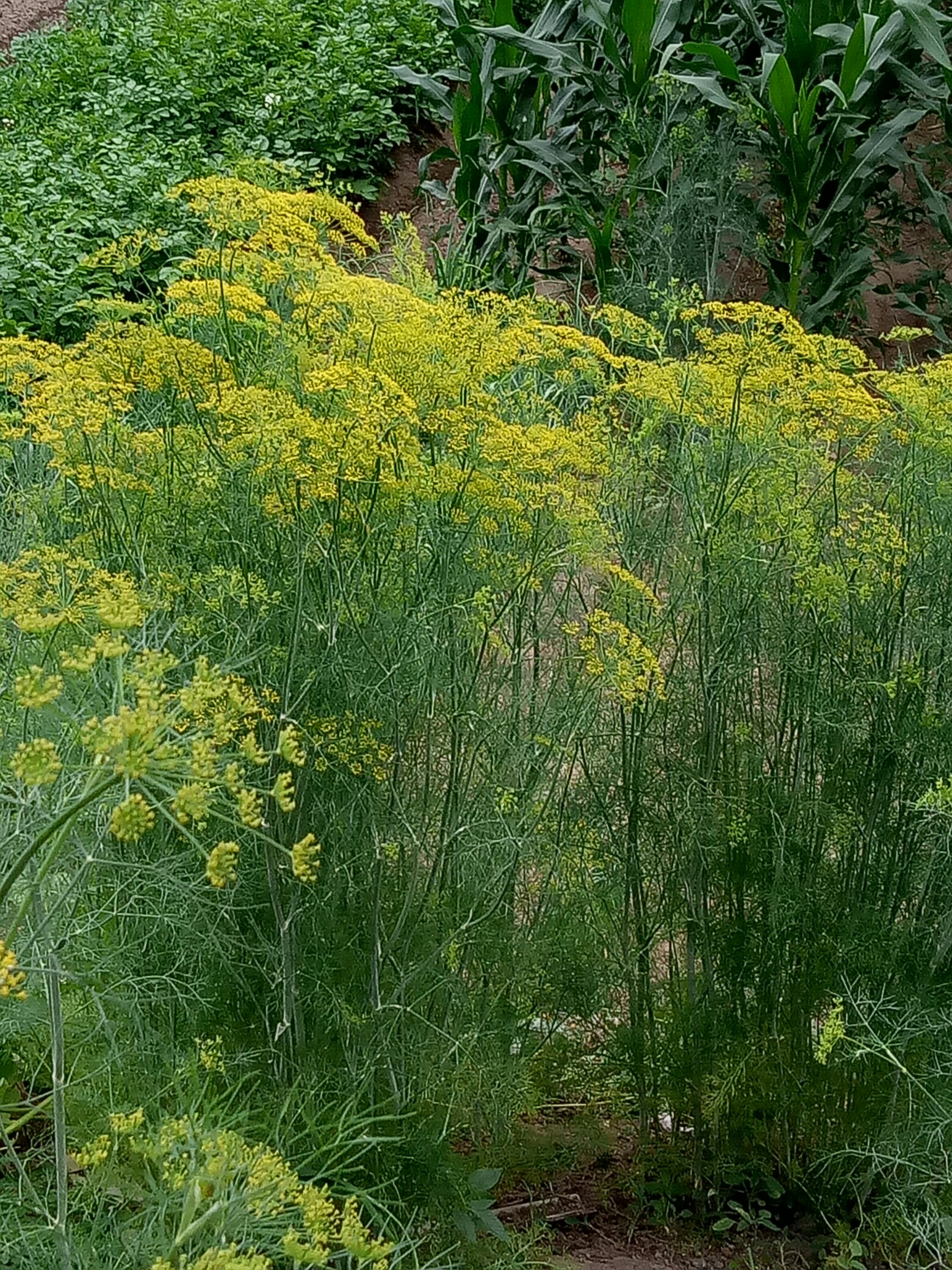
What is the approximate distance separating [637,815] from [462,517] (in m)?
0.96

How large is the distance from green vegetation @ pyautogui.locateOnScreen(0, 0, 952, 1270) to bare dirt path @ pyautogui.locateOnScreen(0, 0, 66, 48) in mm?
12296

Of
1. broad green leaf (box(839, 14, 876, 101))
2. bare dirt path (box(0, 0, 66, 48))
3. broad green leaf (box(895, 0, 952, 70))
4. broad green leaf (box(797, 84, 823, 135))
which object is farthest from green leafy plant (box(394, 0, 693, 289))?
bare dirt path (box(0, 0, 66, 48))

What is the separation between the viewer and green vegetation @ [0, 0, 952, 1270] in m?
2.27

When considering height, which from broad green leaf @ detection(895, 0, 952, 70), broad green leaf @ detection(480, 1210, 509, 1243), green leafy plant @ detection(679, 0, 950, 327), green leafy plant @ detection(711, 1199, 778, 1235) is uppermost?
broad green leaf @ detection(895, 0, 952, 70)

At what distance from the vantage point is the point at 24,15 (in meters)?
14.1

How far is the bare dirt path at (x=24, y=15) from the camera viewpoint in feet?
45.2

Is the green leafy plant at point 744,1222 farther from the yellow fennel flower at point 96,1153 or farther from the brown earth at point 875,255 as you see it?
the brown earth at point 875,255

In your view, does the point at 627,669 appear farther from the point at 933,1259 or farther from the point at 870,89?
the point at 870,89

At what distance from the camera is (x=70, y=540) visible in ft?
9.28

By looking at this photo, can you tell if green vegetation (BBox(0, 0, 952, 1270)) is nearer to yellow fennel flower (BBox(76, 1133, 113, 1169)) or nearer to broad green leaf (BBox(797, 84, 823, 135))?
yellow fennel flower (BBox(76, 1133, 113, 1169))

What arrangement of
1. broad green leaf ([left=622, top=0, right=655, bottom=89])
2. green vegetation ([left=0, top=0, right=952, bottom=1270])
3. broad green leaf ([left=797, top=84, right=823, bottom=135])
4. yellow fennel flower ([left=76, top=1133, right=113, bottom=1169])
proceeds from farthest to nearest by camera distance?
broad green leaf ([left=622, top=0, right=655, bottom=89]) → broad green leaf ([left=797, top=84, right=823, bottom=135]) → green vegetation ([left=0, top=0, right=952, bottom=1270]) → yellow fennel flower ([left=76, top=1133, right=113, bottom=1169])

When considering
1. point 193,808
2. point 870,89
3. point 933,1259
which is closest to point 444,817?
point 193,808

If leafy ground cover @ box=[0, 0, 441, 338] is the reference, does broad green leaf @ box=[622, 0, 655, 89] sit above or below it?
above

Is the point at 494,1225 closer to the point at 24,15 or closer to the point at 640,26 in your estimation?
the point at 640,26
